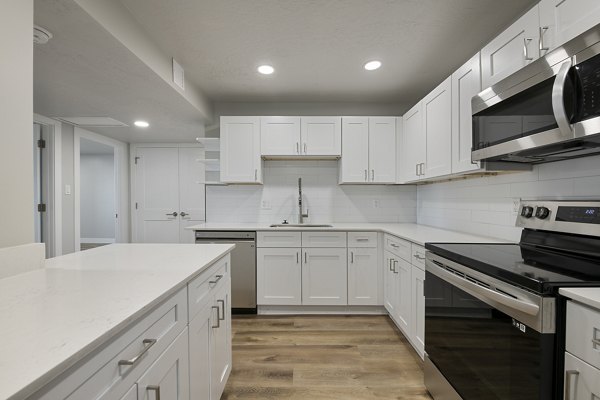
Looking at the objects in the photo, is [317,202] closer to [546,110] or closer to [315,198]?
[315,198]

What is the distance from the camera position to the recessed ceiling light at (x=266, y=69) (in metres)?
2.51

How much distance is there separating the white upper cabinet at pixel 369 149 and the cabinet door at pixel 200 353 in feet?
7.30

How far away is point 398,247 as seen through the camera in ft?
7.83

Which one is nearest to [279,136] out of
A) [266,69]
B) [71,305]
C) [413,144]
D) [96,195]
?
[266,69]

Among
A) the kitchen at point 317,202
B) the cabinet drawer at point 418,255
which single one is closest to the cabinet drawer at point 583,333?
the kitchen at point 317,202

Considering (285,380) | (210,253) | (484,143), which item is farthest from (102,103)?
(484,143)

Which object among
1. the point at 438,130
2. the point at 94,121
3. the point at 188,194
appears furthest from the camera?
the point at 188,194

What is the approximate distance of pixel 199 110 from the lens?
9.71 feet

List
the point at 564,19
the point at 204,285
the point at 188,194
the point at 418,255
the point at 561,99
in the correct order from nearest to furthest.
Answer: the point at 561,99
the point at 564,19
the point at 204,285
the point at 418,255
the point at 188,194

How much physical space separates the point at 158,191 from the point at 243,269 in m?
2.49

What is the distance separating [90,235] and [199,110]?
5.81m

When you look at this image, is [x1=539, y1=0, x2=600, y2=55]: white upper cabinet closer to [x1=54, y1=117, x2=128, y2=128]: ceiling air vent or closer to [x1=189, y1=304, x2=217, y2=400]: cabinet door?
[x1=189, y1=304, x2=217, y2=400]: cabinet door

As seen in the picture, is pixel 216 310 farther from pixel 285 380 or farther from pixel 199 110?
pixel 199 110

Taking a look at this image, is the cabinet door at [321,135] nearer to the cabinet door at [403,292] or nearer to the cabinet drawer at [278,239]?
the cabinet drawer at [278,239]
